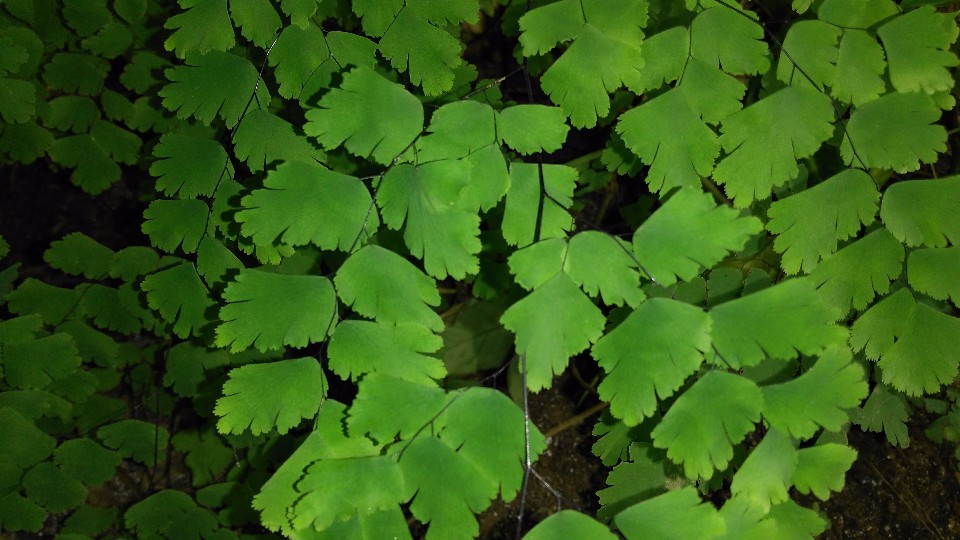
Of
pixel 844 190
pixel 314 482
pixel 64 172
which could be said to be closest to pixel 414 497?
pixel 314 482

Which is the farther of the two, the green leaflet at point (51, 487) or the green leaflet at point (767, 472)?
the green leaflet at point (51, 487)

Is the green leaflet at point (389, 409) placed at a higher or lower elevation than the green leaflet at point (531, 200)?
lower

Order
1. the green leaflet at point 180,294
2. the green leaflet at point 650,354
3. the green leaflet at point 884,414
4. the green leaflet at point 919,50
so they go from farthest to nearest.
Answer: the green leaflet at point 884,414 → the green leaflet at point 180,294 → the green leaflet at point 919,50 → the green leaflet at point 650,354

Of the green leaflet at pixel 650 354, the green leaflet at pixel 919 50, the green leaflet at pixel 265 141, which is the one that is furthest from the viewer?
the green leaflet at pixel 265 141

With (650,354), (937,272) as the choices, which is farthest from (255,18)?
(937,272)

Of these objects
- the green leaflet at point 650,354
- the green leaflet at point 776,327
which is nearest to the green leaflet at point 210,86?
the green leaflet at point 650,354

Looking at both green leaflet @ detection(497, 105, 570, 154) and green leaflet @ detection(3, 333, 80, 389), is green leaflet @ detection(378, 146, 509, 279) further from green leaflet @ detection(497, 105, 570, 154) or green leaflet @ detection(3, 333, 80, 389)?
green leaflet @ detection(3, 333, 80, 389)

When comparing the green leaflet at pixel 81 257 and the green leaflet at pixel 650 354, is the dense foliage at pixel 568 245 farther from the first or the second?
the green leaflet at pixel 81 257

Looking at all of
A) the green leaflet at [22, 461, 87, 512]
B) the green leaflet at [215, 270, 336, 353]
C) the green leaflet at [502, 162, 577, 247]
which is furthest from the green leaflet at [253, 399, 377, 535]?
the green leaflet at [22, 461, 87, 512]

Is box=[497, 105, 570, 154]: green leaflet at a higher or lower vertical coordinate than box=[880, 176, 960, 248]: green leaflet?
higher

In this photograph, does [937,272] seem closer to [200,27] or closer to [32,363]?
[200,27]

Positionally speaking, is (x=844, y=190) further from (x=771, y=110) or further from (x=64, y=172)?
(x=64, y=172)

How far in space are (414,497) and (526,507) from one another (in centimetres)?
102

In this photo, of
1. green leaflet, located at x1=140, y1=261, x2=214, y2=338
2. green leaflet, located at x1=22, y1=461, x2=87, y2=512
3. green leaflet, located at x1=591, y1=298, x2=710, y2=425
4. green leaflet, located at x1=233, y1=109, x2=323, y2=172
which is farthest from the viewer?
green leaflet, located at x1=22, y1=461, x2=87, y2=512
